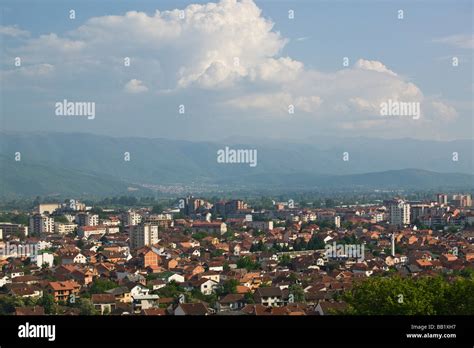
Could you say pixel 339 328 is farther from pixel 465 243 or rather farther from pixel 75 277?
pixel 465 243

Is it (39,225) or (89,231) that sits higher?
(39,225)

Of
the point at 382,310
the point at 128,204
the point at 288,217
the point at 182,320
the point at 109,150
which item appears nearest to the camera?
the point at 182,320

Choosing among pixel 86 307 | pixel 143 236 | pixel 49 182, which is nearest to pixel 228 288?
pixel 86 307

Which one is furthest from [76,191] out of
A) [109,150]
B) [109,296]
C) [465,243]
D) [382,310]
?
[382,310]

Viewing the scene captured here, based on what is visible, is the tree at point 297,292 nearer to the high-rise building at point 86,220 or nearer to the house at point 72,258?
the house at point 72,258

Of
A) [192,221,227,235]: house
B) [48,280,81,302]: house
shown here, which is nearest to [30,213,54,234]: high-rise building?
[192,221,227,235]: house

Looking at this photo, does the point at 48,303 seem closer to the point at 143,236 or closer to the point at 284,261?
the point at 284,261

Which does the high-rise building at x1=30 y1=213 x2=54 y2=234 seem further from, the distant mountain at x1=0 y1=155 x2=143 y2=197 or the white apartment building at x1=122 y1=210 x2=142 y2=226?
the distant mountain at x1=0 y1=155 x2=143 y2=197
